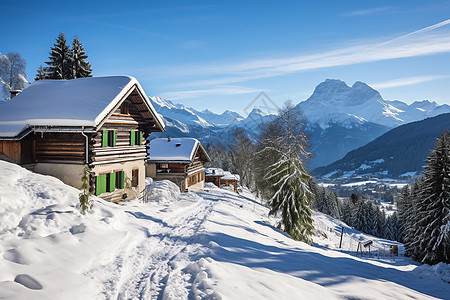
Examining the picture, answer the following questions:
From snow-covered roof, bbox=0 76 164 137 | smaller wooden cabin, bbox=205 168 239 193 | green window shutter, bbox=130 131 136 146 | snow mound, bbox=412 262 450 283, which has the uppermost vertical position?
snow-covered roof, bbox=0 76 164 137

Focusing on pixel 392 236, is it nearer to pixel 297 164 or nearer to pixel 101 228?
pixel 297 164

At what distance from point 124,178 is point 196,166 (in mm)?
17634

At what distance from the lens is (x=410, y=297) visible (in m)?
8.99

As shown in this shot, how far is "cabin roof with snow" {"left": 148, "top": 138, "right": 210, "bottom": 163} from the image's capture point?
31297 mm

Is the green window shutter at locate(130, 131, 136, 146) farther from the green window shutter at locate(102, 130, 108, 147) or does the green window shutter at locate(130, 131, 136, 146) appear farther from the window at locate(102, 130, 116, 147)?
the green window shutter at locate(102, 130, 108, 147)

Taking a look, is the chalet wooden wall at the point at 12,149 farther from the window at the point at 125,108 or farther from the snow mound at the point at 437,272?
the snow mound at the point at 437,272

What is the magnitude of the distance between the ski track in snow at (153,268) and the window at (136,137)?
9781 mm

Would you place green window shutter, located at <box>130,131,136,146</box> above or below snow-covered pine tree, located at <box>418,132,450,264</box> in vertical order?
above

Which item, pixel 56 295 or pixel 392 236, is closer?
pixel 56 295

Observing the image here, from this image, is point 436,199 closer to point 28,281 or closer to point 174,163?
point 174,163

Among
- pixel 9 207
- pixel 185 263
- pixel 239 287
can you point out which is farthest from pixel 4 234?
pixel 239 287

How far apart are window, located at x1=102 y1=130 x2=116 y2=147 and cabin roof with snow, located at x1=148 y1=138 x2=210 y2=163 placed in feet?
43.1

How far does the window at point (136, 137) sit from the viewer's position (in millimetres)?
20337

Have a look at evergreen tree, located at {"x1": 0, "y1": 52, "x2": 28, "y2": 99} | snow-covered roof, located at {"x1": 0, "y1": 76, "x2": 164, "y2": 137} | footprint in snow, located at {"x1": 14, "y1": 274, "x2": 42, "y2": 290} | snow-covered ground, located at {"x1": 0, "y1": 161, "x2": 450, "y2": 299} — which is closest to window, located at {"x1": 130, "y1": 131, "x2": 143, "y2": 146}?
snow-covered roof, located at {"x1": 0, "y1": 76, "x2": 164, "y2": 137}
